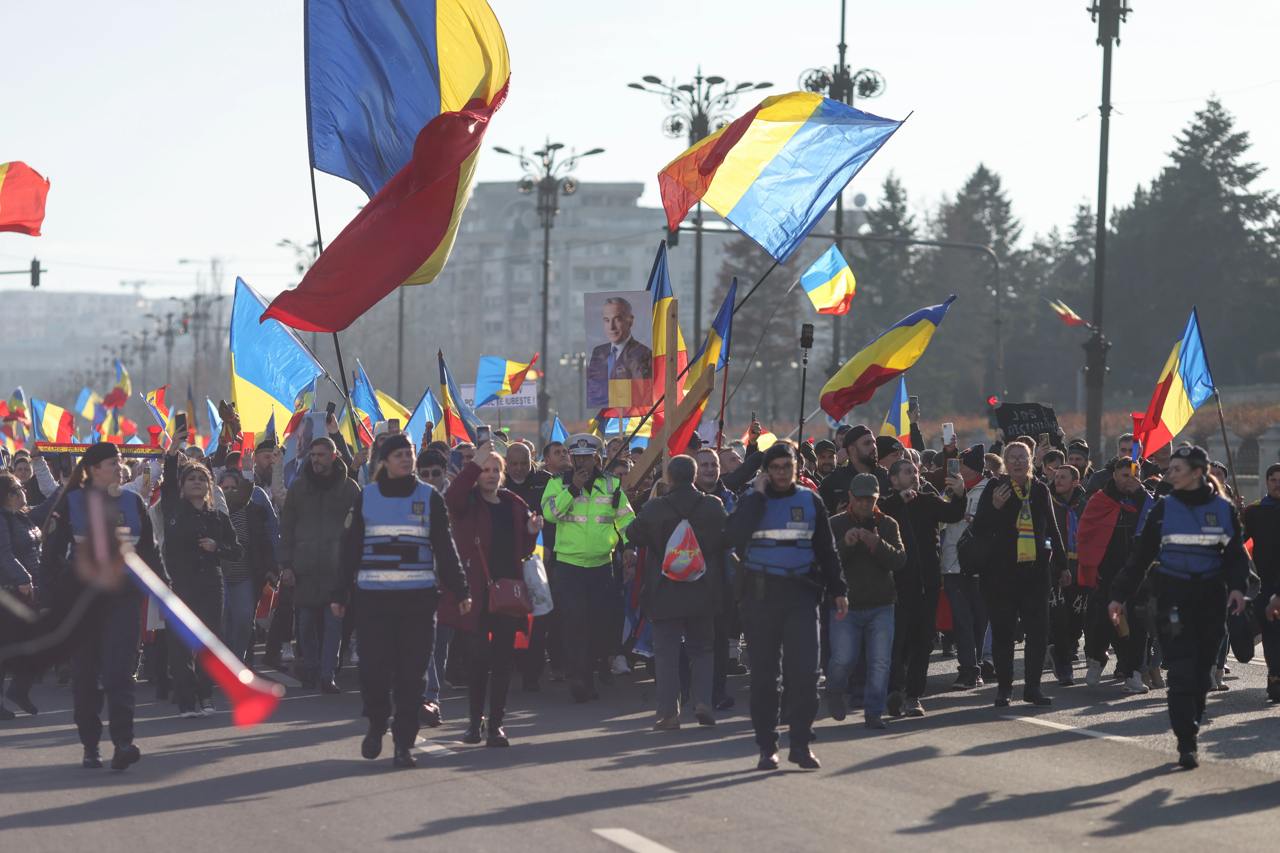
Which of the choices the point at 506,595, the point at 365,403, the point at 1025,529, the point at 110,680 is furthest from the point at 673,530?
the point at 365,403

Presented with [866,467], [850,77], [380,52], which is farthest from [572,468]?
[850,77]

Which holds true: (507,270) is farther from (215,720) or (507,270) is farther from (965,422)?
(215,720)

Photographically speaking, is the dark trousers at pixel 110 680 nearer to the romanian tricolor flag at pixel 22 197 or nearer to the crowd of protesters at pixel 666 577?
the crowd of protesters at pixel 666 577

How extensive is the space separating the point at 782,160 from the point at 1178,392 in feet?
16.7

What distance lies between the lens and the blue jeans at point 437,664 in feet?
39.8

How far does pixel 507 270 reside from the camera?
168250 mm

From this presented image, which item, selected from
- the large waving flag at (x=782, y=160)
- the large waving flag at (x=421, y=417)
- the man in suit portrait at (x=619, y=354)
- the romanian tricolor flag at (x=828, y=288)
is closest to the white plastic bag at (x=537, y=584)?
the large waving flag at (x=782, y=160)

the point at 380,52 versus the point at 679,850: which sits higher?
the point at 380,52

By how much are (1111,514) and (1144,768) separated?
3.98 m

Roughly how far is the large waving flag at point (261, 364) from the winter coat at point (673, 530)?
748 cm

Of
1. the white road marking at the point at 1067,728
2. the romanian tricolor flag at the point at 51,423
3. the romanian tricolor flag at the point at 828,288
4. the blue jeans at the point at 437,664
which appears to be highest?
the romanian tricolor flag at the point at 828,288

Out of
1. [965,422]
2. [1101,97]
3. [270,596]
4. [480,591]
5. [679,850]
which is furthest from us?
[965,422]

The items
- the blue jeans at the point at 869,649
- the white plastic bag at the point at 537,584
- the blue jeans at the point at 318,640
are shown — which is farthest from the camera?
the blue jeans at the point at 318,640

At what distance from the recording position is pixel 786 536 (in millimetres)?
10180
